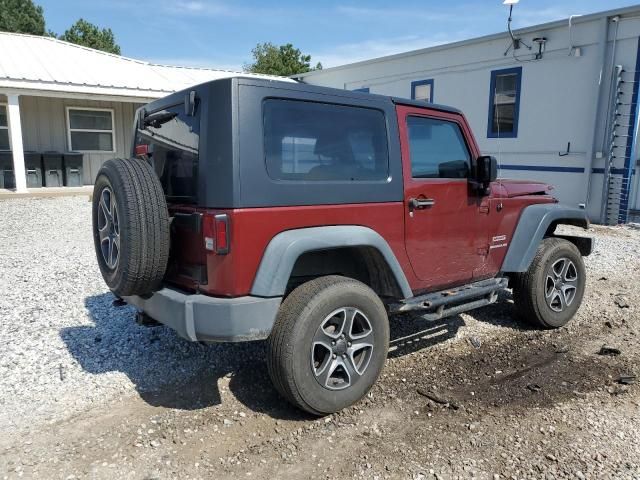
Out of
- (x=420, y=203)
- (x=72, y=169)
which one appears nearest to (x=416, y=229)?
(x=420, y=203)

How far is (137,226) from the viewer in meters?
2.96

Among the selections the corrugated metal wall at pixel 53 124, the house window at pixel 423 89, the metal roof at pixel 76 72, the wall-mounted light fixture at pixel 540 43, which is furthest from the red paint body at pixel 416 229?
the corrugated metal wall at pixel 53 124

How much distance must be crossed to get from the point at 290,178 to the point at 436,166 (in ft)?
4.46

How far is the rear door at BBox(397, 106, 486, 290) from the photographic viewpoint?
12.1 feet

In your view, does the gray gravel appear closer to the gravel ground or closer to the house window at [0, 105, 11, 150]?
the gravel ground

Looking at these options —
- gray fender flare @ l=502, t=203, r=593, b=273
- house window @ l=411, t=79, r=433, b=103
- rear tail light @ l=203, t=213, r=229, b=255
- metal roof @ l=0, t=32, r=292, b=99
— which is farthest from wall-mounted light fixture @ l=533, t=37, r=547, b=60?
rear tail light @ l=203, t=213, r=229, b=255

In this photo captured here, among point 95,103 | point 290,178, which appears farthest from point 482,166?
point 95,103

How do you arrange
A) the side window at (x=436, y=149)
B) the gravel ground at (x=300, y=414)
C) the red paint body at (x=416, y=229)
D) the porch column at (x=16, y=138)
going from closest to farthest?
the gravel ground at (x=300, y=414) → the red paint body at (x=416, y=229) → the side window at (x=436, y=149) → the porch column at (x=16, y=138)

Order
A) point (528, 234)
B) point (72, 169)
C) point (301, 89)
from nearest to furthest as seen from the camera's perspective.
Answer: point (301, 89), point (528, 234), point (72, 169)

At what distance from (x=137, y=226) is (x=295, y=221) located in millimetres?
910

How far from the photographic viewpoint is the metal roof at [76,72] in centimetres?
1255

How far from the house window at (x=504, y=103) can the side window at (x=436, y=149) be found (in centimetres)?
946

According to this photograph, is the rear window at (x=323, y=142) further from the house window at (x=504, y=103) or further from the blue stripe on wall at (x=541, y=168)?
the house window at (x=504, y=103)

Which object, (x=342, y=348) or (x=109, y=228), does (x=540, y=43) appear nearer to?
(x=342, y=348)
